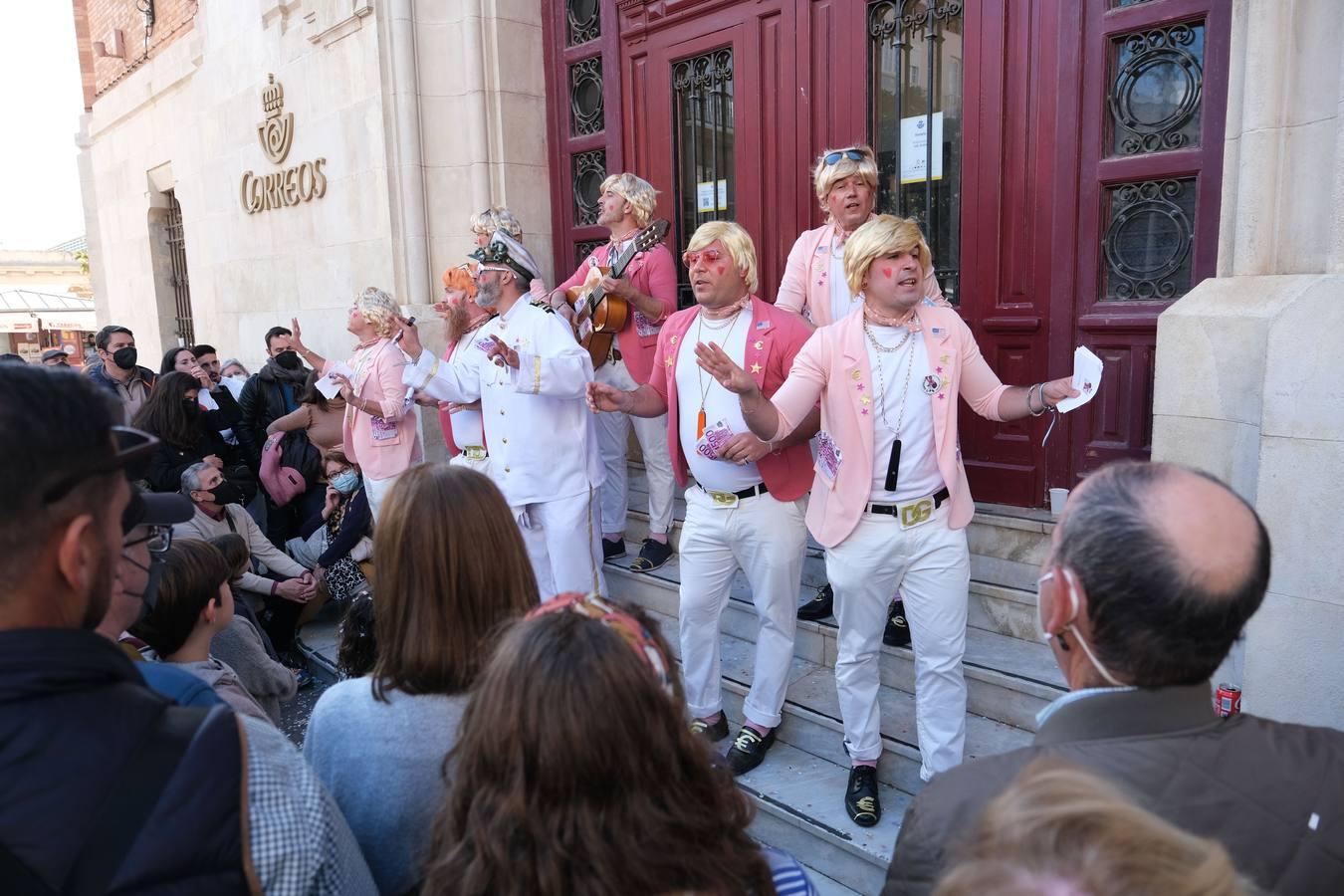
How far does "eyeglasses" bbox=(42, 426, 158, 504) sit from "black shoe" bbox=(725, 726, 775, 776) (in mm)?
2545

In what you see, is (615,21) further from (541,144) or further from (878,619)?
(878,619)

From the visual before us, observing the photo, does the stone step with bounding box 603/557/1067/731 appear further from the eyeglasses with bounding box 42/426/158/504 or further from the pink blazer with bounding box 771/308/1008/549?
the eyeglasses with bounding box 42/426/158/504

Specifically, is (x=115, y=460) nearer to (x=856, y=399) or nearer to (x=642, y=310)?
(x=856, y=399)

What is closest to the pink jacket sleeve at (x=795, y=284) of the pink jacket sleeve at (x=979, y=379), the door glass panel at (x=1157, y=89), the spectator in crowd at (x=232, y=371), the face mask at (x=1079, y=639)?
the pink jacket sleeve at (x=979, y=379)

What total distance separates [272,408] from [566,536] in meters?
2.97

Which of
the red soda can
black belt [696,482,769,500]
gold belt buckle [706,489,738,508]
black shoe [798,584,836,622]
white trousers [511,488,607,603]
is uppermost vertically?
black belt [696,482,769,500]

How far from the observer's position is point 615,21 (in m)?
5.74

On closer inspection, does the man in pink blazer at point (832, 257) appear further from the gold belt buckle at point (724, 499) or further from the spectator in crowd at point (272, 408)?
the spectator in crowd at point (272, 408)

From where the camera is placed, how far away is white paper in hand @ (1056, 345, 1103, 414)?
2.57 meters

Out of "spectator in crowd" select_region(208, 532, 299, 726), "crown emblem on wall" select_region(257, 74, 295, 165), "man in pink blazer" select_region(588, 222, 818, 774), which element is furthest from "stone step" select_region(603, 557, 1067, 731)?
"crown emblem on wall" select_region(257, 74, 295, 165)

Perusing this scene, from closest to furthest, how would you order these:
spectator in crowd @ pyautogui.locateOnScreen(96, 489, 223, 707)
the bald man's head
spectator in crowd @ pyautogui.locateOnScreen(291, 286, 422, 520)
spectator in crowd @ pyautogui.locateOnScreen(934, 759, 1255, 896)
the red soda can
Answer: spectator in crowd @ pyautogui.locateOnScreen(934, 759, 1255, 896), the bald man's head, spectator in crowd @ pyautogui.locateOnScreen(96, 489, 223, 707), the red soda can, spectator in crowd @ pyautogui.locateOnScreen(291, 286, 422, 520)

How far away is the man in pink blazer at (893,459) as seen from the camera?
286cm

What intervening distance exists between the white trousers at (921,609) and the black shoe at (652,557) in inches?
72.4

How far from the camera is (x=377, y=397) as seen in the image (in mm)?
4957
